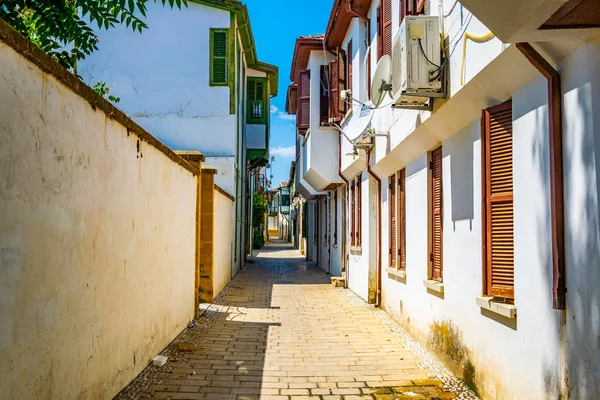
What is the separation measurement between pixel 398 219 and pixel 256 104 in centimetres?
1250

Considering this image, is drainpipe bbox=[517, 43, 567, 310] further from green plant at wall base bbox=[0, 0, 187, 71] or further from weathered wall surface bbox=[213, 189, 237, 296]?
weathered wall surface bbox=[213, 189, 237, 296]

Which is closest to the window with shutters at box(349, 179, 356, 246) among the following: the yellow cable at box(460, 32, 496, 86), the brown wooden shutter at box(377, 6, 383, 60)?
the brown wooden shutter at box(377, 6, 383, 60)

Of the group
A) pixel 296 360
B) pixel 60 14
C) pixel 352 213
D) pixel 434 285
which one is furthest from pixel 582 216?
pixel 352 213

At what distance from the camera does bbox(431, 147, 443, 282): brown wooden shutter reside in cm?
651

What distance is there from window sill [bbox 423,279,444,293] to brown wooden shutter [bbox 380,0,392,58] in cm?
393

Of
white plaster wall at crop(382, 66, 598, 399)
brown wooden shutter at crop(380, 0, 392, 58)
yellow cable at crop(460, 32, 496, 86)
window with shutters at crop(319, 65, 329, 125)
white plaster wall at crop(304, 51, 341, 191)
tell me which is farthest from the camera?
window with shutters at crop(319, 65, 329, 125)

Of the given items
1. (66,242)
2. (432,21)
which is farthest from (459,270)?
(66,242)

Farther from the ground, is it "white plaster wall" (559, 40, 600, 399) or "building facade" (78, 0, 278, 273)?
"building facade" (78, 0, 278, 273)

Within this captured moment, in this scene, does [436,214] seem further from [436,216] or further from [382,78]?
[382,78]

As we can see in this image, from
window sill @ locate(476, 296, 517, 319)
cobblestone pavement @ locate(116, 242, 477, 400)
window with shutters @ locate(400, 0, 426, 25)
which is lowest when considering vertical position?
cobblestone pavement @ locate(116, 242, 477, 400)

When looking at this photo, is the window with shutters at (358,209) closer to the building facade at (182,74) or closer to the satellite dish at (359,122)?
the satellite dish at (359,122)

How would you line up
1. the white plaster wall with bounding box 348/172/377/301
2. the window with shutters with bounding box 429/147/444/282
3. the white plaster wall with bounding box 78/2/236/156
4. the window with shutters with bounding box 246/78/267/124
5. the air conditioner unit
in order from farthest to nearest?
the window with shutters with bounding box 246/78/267/124 → the white plaster wall with bounding box 78/2/236/156 → the white plaster wall with bounding box 348/172/377/301 → the window with shutters with bounding box 429/147/444/282 → the air conditioner unit

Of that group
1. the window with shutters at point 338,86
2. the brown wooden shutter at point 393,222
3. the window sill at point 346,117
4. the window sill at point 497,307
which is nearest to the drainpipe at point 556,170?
the window sill at point 497,307

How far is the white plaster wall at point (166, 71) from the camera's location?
1466 centimetres
